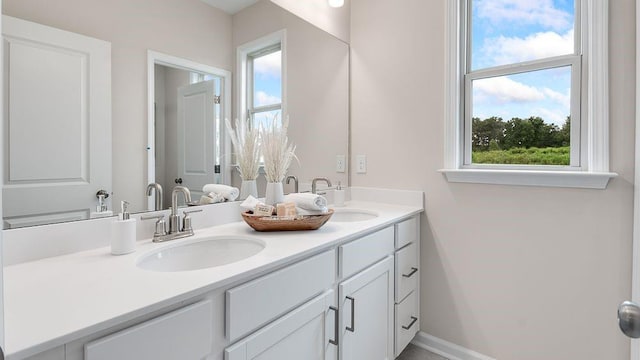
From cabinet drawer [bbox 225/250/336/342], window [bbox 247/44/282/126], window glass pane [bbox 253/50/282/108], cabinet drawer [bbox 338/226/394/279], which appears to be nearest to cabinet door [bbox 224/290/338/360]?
cabinet drawer [bbox 225/250/336/342]

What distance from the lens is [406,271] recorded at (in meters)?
1.84

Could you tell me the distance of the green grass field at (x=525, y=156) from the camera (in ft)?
5.41

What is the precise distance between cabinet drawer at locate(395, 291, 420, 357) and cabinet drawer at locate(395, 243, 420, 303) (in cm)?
5

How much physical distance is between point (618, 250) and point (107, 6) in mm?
2237

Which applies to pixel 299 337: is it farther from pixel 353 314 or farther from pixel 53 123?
pixel 53 123

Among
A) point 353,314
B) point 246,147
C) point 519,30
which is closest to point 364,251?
point 353,314

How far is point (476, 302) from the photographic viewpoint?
72.6 inches

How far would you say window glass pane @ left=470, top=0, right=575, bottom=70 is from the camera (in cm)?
164

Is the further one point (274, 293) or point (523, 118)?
point (523, 118)

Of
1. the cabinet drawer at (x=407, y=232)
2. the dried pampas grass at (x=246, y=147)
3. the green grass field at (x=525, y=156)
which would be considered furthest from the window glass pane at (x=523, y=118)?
the dried pampas grass at (x=246, y=147)

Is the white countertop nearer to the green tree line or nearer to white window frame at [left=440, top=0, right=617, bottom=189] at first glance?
white window frame at [left=440, top=0, right=617, bottom=189]

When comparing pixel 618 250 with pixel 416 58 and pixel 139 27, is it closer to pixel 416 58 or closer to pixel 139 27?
pixel 416 58

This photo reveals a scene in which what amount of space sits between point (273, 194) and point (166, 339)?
2.94 ft

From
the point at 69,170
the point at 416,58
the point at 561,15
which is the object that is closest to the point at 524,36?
the point at 561,15
